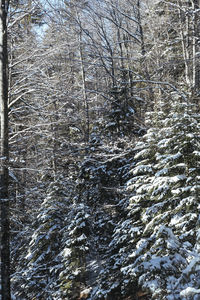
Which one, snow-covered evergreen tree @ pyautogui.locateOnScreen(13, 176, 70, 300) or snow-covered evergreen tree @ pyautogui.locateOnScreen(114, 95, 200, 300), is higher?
snow-covered evergreen tree @ pyautogui.locateOnScreen(114, 95, 200, 300)

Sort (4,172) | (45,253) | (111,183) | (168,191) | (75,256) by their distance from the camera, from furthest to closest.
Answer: (111,183)
(45,253)
(75,256)
(168,191)
(4,172)

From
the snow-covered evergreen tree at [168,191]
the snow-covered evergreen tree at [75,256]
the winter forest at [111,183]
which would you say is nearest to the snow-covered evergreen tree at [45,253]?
the winter forest at [111,183]

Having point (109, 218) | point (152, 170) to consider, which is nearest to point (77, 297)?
point (109, 218)

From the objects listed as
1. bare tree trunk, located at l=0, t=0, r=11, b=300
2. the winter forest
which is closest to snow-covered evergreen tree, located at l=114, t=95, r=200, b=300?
the winter forest

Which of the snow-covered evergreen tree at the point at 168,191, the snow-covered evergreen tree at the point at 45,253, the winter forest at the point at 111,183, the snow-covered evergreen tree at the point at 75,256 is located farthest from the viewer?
the snow-covered evergreen tree at the point at 45,253

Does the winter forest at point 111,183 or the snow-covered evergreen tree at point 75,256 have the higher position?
the winter forest at point 111,183

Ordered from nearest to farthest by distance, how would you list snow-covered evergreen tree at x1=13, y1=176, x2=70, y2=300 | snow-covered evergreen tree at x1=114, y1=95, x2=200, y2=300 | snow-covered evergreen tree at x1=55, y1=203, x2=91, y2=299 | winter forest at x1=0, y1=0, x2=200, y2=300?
winter forest at x1=0, y1=0, x2=200, y2=300 < snow-covered evergreen tree at x1=114, y1=95, x2=200, y2=300 < snow-covered evergreen tree at x1=55, y1=203, x2=91, y2=299 < snow-covered evergreen tree at x1=13, y1=176, x2=70, y2=300

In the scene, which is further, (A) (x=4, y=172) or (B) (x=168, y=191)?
(B) (x=168, y=191)

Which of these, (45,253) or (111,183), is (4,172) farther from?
(111,183)

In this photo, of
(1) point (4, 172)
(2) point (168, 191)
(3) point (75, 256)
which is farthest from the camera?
(3) point (75, 256)

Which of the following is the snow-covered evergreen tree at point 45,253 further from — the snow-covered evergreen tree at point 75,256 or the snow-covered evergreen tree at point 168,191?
the snow-covered evergreen tree at point 168,191

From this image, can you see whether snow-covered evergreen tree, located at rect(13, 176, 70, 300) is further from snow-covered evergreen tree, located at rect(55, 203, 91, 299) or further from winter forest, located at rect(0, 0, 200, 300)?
snow-covered evergreen tree, located at rect(55, 203, 91, 299)

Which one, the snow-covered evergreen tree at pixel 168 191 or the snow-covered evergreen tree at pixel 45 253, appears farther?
the snow-covered evergreen tree at pixel 45 253

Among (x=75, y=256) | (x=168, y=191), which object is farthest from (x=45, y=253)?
(x=168, y=191)
